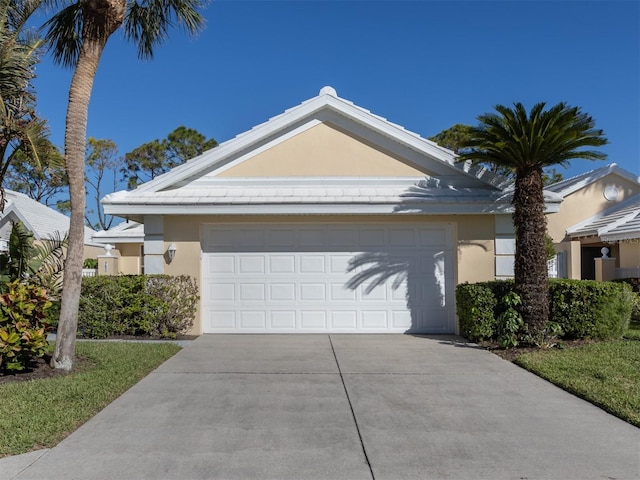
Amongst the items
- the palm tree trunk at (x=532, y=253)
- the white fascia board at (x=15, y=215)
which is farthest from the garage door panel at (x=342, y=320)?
the white fascia board at (x=15, y=215)

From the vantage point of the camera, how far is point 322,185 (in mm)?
11047

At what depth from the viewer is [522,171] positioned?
9.23 metres

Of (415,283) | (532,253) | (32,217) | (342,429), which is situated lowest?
(342,429)

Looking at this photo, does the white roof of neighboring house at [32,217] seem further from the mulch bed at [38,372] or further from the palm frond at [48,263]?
the mulch bed at [38,372]

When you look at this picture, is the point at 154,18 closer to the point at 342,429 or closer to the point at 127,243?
the point at 342,429

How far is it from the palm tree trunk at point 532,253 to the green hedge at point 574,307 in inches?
17.0

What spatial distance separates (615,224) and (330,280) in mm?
11396

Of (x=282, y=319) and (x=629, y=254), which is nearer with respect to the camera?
(x=282, y=319)

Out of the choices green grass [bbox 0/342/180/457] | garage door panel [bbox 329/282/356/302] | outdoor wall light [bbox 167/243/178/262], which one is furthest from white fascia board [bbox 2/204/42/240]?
garage door panel [bbox 329/282/356/302]

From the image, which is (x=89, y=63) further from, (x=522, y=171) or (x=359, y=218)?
(x=522, y=171)

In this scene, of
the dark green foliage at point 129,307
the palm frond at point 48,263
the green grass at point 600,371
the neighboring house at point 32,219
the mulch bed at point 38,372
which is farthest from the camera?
the neighboring house at point 32,219


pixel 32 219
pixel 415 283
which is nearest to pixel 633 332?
pixel 415 283

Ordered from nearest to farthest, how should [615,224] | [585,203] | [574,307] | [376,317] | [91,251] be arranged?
[574,307], [376,317], [615,224], [585,203], [91,251]

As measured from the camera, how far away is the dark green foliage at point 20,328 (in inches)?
260
